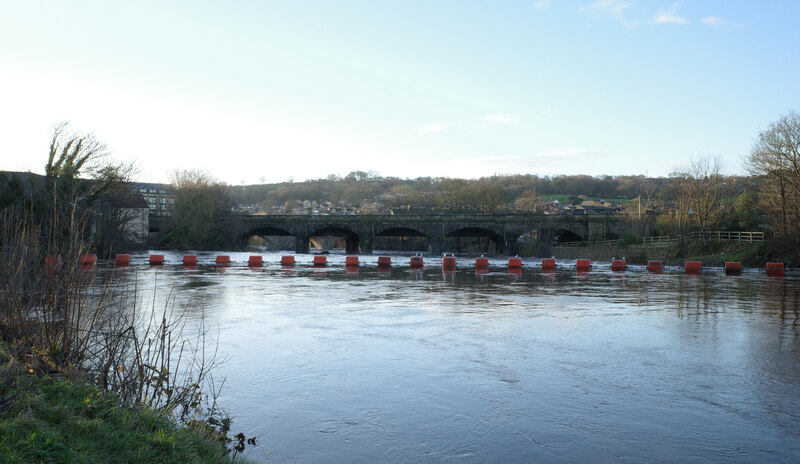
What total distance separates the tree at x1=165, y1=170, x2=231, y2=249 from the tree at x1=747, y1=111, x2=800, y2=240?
57988 mm

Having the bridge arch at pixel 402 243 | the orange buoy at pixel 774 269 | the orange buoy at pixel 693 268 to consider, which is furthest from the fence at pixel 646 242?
the bridge arch at pixel 402 243

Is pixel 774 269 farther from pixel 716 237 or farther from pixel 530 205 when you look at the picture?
pixel 530 205

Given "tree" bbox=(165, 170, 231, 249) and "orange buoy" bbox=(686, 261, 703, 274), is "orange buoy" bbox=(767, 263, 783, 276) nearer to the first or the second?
"orange buoy" bbox=(686, 261, 703, 274)

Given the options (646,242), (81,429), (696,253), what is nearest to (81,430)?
(81,429)

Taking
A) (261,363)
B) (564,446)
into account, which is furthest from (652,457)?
(261,363)

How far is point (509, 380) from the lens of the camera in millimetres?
10312

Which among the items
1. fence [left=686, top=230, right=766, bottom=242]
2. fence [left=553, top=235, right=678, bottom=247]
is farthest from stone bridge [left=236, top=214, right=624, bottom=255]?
fence [left=686, top=230, right=766, bottom=242]

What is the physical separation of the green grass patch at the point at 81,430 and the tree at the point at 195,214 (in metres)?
69.0

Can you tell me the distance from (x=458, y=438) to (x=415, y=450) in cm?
68

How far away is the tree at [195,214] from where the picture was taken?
238ft

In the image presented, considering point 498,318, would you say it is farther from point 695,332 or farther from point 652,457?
point 652,457

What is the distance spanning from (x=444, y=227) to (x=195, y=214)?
108 ft

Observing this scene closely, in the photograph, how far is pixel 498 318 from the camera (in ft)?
56.7

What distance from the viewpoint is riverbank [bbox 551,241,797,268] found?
43.8 meters
